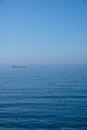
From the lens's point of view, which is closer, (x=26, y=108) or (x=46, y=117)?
(x=46, y=117)

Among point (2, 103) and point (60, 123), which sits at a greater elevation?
point (2, 103)

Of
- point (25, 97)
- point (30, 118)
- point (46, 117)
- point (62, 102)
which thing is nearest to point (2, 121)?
point (30, 118)

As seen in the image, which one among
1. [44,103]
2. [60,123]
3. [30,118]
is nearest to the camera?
[60,123]

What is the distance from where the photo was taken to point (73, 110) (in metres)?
50.2

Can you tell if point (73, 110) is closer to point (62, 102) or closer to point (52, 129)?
point (62, 102)

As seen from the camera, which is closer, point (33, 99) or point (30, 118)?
point (30, 118)

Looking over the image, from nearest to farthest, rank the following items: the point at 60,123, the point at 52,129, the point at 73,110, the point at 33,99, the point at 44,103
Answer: the point at 52,129 → the point at 60,123 → the point at 73,110 → the point at 44,103 → the point at 33,99

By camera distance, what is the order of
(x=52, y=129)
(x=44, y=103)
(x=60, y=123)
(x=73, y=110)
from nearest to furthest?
1. (x=52, y=129)
2. (x=60, y=123)
3. (x=73, y=110)
4. (x=44, y=103)

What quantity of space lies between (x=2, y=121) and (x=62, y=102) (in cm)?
1979

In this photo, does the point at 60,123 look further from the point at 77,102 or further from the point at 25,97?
the point at 25,97

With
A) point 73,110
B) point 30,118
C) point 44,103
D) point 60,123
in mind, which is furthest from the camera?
point 44,103

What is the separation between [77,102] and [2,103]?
56.0 ft

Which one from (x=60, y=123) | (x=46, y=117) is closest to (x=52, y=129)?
(x=60, y=123)

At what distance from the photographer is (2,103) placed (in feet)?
193
